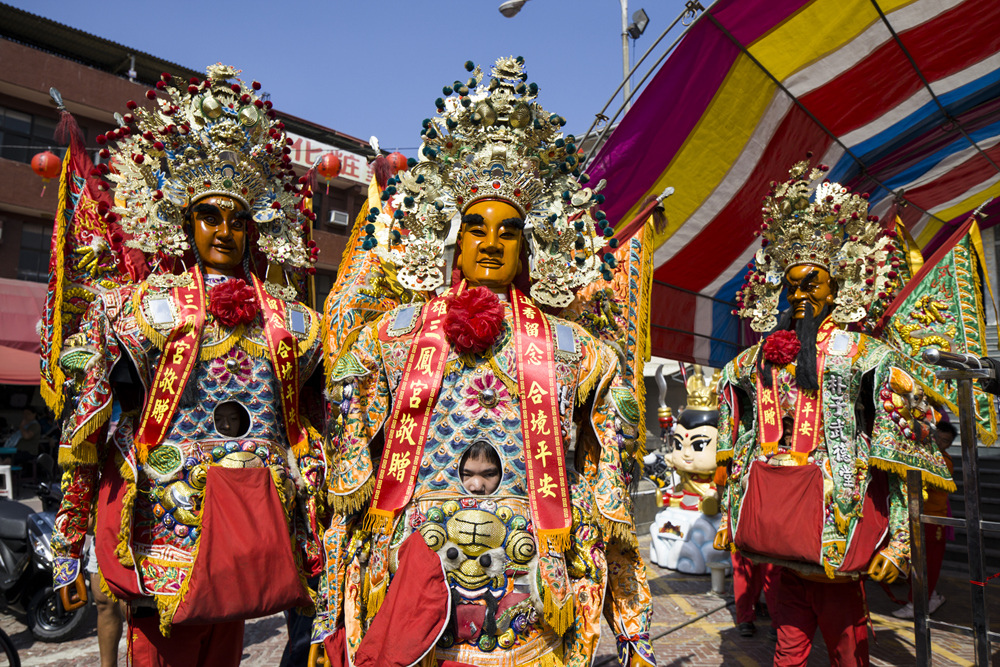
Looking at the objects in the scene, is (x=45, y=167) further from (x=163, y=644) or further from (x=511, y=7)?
(x=511, y=7)

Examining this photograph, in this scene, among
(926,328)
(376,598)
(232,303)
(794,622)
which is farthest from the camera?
(926,328)

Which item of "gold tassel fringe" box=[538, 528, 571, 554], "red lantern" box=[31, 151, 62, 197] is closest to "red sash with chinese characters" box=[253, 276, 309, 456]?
"gold tassel fringe" box=[538, 528, 571, 554]

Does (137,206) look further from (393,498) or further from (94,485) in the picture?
(393,498)

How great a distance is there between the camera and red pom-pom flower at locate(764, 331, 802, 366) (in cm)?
446

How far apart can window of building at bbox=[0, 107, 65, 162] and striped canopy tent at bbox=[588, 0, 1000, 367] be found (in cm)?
1525

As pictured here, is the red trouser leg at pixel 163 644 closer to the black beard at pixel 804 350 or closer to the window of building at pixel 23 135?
the black beard at pixel 804 350

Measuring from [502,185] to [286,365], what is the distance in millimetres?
1361

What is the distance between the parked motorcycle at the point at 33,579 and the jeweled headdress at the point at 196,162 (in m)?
3.30

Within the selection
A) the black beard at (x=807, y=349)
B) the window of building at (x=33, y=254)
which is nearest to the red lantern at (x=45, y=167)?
the black beard at (x=807, y=349)

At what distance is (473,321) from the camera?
2574mm

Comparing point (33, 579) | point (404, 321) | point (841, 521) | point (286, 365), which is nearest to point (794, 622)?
point (841, 521)

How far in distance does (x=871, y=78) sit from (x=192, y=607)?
5.89 meters

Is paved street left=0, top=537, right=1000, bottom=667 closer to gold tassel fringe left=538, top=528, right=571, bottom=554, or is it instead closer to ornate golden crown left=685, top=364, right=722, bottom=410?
ornate golden crown left=685, top=364, right=722, bottom=410

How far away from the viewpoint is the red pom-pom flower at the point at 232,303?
3150mm
